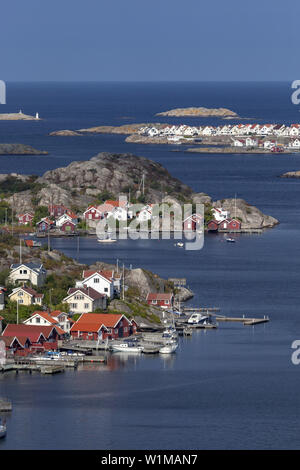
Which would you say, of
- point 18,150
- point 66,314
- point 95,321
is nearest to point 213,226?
point 66,314

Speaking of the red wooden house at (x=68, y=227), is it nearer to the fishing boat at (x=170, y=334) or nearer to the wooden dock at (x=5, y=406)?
the fishing boat at (x=170, y=334)

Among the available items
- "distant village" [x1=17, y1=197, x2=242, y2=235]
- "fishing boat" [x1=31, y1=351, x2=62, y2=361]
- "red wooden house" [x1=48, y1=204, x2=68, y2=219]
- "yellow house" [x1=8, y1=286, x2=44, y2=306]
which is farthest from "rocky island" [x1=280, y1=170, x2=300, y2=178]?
"fishing boat" [x1=31, y1=351, x2=62, y2=361]

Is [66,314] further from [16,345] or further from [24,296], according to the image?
[16,345]

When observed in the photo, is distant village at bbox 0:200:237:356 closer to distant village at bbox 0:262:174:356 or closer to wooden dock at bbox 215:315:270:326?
distant village at bbox 0:262:174:356

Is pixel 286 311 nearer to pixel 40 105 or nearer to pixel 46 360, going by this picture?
pixel 46 360

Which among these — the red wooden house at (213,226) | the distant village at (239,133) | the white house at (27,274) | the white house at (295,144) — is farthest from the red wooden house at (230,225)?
the distant village at (239,133)
